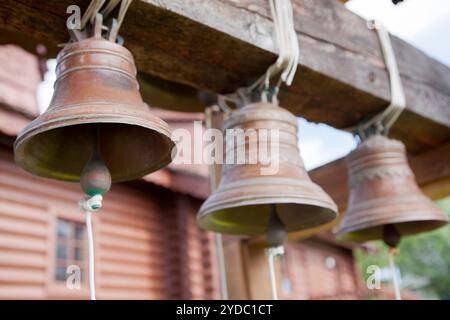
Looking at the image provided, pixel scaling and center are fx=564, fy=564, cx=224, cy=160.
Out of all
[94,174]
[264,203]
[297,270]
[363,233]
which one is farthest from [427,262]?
[94,174]

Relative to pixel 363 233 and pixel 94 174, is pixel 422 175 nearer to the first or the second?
pixel 363 233

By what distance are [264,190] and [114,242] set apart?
172 inches

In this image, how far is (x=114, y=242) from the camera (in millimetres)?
5859

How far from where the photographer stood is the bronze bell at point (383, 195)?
7.22ft

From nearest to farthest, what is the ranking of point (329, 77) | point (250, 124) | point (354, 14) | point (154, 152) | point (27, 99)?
point (154, 152)
point (250, 124)
point (329, 77)
point (354, 14)
point (27, 99)

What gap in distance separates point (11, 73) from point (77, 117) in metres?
4.70

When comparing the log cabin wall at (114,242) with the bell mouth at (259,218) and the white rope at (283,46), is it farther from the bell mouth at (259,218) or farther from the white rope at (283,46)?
the white rope at (283,46)

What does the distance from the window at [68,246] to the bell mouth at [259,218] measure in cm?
361

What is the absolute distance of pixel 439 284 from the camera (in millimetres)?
23906

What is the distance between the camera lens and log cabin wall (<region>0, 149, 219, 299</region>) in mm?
4984

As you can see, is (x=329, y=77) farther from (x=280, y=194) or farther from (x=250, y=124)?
(x=280, y=194)
